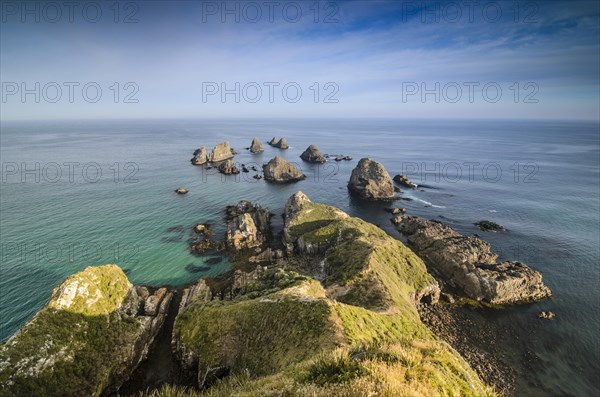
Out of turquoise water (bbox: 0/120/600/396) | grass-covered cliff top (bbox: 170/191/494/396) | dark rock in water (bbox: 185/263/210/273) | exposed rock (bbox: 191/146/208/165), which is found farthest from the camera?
exposed rock (bbox: 191/146/208/165)

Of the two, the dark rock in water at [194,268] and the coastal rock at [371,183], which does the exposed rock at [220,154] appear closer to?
the coastal rock at [371,183]

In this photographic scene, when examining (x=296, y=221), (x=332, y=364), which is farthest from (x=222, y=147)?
(x=332, y=364)

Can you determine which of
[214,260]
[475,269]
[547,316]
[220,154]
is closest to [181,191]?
[214,260]

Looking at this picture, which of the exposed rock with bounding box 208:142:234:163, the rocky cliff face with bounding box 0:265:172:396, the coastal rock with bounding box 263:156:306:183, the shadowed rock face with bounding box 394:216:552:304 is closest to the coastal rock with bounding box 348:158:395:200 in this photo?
the coastal rock with bounding box 263:156:306:183

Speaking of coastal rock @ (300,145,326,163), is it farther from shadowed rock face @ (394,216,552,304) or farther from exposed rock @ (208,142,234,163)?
shadowed rock face @ (394,216,552,304)

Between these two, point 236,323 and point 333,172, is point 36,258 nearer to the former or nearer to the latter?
point 236,323

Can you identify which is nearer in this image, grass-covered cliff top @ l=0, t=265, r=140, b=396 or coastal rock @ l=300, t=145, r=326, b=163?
grass-covered cliff top @ l=0, t=265, r=140, b=396

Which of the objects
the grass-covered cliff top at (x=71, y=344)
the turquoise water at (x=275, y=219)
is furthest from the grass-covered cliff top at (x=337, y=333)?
the turquoise water at (x=275, y=219)
